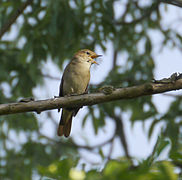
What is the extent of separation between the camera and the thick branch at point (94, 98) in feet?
10.3

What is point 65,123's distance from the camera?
5.26 metres

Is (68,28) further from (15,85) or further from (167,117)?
(167,117)

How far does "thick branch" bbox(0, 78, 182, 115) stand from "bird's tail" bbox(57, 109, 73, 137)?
1865 millimetres

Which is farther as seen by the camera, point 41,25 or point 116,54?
point 116,54

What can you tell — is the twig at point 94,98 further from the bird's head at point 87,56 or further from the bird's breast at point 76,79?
the bird's head at point 87,56

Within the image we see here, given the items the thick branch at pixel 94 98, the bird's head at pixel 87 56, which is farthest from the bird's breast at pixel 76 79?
the thick branch at pixel 94 98

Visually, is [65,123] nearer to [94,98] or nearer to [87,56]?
[87,56]

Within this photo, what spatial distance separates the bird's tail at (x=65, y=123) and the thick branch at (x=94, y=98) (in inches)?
73.4

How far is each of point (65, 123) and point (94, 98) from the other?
206 centimetres

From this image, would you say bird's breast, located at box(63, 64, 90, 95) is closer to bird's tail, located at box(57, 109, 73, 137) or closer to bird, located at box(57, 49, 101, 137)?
bird, located at box(57, 49, 101, 137)

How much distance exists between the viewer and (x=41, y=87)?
7.82 meters

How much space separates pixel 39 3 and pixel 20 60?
113 centimetres

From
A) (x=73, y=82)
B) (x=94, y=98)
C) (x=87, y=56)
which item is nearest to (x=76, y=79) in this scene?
(x=73, y=82)

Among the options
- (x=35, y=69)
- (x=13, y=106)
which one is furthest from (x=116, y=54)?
(x=13, y=106)
